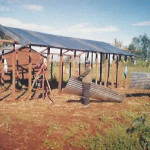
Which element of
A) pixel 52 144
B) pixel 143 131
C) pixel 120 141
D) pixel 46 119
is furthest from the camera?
pixel 46 119

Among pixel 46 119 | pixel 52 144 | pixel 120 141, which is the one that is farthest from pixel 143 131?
pixel 46 119

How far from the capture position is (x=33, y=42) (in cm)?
1009

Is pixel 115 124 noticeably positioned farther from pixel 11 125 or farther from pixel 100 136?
pixel 11 125

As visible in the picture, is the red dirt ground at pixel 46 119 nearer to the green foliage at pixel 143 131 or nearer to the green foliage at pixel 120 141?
the green foliage at pixel 120 141

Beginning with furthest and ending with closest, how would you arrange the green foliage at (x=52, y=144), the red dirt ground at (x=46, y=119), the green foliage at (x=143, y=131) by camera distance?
the red dirt ground at (x=46, y=119) → the green foliage at (x=143, y=131) → the green foliage at (x=52, y=144)

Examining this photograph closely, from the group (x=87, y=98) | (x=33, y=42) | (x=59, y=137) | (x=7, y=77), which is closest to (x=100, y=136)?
(x=59, y=137)

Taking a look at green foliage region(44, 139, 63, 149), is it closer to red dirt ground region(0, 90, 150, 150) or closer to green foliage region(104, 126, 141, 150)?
red dirt ground region(0, 90, 150, 150)

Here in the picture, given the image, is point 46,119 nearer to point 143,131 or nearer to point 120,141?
point 120,141

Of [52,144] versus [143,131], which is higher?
[143,131]

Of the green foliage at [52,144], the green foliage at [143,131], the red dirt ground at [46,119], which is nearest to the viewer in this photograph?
the green foliage at [52,144]

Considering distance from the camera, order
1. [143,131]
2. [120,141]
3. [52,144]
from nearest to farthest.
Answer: [52,144], [120,141], [143,131]

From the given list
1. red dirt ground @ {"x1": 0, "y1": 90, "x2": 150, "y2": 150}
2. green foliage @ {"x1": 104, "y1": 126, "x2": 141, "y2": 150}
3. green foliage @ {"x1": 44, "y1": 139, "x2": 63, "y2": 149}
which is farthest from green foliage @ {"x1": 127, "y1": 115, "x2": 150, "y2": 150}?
green foliage @ {"x1": 44, "y1": 139, "x2": 63, "y2": 149}

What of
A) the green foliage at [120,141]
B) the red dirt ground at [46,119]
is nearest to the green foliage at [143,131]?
the green foliage at [120,141]

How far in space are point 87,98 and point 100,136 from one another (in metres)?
3.90
